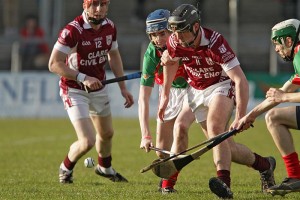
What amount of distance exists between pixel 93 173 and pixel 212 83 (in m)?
3.16

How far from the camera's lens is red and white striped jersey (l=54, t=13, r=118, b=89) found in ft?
31.9

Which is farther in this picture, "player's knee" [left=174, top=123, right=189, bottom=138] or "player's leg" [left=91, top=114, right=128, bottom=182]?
"player's leg" [left=91, top=114, right=128, bottom=182]

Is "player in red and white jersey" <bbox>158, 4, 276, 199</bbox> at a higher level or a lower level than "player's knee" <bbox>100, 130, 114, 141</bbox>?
higher

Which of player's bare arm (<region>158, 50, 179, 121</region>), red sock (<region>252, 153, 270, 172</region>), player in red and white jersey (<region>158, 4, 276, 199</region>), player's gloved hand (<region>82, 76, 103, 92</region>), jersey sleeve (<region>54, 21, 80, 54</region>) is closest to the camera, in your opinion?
player in red and white jersey (<region>158, 4, 276, 199</region>)

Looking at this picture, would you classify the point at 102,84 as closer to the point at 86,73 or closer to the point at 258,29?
the point at 86,73

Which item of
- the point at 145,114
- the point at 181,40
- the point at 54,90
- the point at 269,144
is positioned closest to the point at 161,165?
the point at 145,114

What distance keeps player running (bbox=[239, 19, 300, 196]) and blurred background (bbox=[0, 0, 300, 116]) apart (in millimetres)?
12980

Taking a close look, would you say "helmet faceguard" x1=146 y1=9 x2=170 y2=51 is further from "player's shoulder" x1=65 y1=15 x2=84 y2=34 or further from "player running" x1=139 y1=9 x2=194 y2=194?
"player's shoulder" x1=65 y1=15 x2=84 y2=34

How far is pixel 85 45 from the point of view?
9.84 m

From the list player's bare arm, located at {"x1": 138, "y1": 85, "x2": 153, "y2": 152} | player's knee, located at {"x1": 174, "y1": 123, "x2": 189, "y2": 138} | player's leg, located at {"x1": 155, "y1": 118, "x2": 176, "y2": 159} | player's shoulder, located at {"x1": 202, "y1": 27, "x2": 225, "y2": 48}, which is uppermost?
player's shoulder, located at {"x1": 202, "y1": 27, "x2": 225, "y2": 48}

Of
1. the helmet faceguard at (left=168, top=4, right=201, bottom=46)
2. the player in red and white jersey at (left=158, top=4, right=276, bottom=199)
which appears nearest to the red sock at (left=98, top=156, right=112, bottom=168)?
the player in red and white jersey at (left=158, top=4, right=276, bottom=199)

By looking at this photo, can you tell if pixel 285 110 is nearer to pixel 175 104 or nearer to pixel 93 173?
pixel 175 104

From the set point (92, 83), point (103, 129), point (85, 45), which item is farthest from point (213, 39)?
point (103, 129)

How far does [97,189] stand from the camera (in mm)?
9156
